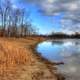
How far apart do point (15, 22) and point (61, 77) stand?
68.7 metres

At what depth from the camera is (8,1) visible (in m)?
66.4

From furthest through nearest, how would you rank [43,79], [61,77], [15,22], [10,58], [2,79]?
[15,22], [10,58], [61,77], [43,79], [2,79]

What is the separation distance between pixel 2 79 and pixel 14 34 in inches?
2808

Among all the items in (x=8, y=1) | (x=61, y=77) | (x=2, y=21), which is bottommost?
(x=61, y=77)

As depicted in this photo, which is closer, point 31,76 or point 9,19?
point 31,76

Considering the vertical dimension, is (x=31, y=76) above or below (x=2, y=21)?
below

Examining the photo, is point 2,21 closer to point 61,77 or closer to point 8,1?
point 8,1

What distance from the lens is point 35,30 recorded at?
12794cm

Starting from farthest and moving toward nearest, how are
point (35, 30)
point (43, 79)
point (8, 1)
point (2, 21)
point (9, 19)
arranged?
point (35, 30) → point (9, 19) → point (2, 21) → point (8, 1) → point (43, 79)

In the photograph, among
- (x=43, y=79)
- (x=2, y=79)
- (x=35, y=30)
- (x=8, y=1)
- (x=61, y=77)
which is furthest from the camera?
(x=35, y=30)

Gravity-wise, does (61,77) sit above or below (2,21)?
below

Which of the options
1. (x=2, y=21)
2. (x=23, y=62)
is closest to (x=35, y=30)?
(x=2, y=21)

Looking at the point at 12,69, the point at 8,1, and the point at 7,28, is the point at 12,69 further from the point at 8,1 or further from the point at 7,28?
the point at 7,28

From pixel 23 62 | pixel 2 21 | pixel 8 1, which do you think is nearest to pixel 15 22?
pixel 2 21
